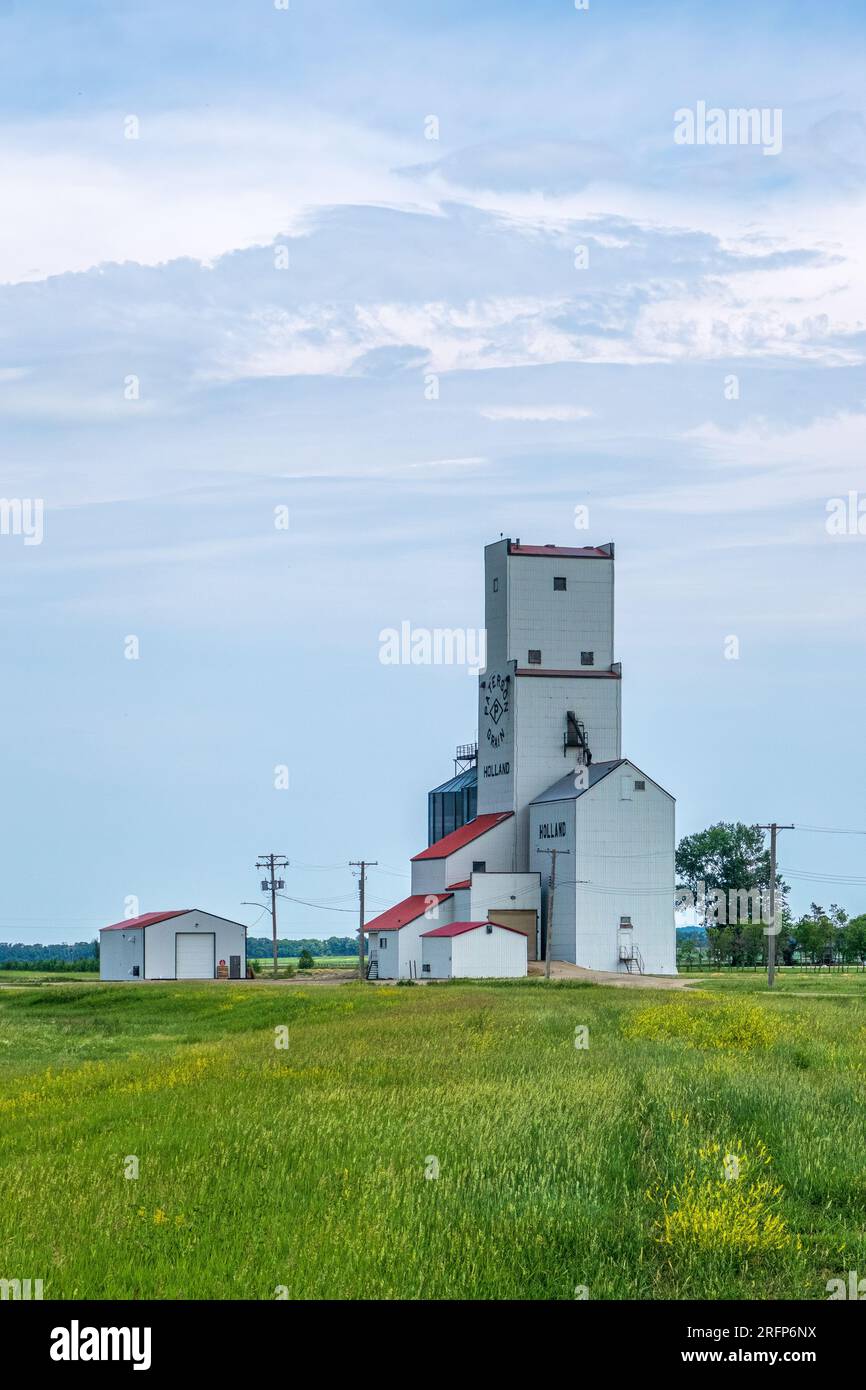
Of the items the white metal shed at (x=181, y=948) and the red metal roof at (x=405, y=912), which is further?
the white metal shed at (x=181, y=948)

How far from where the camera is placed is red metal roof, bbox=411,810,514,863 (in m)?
88.7

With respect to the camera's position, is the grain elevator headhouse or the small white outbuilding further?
the grain elevator headhouse

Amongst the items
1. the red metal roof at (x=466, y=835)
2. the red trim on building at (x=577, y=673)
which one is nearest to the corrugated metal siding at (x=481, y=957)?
the red metal roof at (x=466, y=835)

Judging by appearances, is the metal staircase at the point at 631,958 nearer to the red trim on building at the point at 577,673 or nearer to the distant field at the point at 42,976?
the red trim on building at the point at 577,673

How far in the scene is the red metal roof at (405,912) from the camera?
86.5 meters

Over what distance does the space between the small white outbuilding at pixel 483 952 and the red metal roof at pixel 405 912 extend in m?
5.44

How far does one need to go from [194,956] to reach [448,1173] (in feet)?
262

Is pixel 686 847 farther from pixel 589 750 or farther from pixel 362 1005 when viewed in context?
pixel 362 1005

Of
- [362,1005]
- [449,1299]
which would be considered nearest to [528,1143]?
[449,1299]

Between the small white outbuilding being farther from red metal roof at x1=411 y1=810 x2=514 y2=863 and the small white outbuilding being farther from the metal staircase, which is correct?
red metal roof at x1=411 y1=810 x2=514 y2=863

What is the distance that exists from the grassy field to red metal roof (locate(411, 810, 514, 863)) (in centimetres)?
5975

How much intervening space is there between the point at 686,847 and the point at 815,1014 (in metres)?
111

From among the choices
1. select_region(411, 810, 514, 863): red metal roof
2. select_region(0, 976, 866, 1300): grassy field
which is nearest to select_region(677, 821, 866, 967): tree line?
select_region(411, 810, 514, 863): red metal roof

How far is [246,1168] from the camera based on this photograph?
1586 cm
